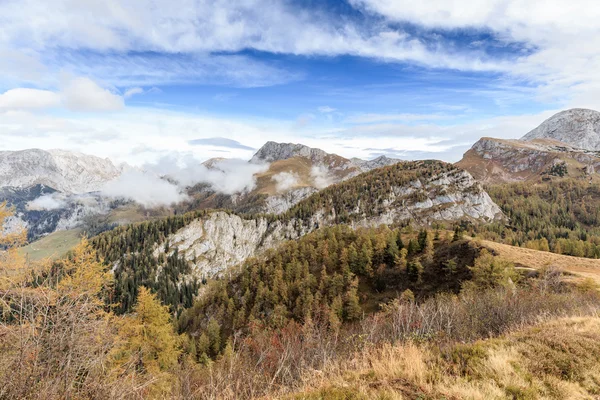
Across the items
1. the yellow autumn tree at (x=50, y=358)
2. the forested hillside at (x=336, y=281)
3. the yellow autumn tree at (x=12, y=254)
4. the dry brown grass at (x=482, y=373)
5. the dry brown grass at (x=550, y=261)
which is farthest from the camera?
the forested hillside at (x=336, y=281)

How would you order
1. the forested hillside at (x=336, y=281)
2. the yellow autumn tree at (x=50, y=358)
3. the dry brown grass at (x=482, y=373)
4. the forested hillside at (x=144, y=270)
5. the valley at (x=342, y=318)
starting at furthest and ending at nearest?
the forested hillside at (x=144, y=270) < the forested hillside at (x=336, y=281) < the valley at (x=342, y=318) < the dry brown grass at (x=482, y=373) < the yellow autumn tree at (x=50, y=358)

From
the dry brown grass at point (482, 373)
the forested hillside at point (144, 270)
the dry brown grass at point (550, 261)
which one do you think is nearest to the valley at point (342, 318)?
the dry brown grass at point (482, 373)

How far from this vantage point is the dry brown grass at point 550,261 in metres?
39.3

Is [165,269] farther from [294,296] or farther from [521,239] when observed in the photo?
[521,239]

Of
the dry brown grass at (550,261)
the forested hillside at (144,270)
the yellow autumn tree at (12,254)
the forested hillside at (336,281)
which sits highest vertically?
the yellow autumn tree at (12,254)

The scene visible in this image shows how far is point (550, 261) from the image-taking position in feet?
155

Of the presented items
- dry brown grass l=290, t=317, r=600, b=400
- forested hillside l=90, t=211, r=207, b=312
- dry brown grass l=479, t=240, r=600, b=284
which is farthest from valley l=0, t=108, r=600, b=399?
forested hillside l=90, t=211, r=207, b=312

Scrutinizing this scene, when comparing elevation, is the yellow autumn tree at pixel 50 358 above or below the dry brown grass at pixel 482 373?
above

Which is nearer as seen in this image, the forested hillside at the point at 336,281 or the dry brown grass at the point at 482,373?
the dry brown grass at the point at 482,373

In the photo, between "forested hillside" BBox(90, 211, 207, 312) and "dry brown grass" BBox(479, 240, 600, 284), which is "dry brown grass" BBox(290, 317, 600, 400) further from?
"forested hillside" BBox(90, 211, 207, 312)

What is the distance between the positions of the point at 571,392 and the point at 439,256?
59.7 m

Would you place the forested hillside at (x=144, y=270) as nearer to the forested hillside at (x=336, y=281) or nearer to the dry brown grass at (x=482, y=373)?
the forested hillside at (x=336, y=281)

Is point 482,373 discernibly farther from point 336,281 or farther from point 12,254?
point 336,281

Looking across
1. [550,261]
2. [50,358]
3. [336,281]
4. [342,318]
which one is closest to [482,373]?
[50,358]
